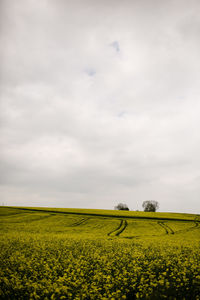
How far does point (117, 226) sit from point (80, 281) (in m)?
32.2

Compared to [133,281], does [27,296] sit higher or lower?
lower

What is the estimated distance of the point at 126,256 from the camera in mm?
15453

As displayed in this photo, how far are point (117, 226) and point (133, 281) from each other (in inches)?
1257

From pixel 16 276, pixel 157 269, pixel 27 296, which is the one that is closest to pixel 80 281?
pixel 27 296

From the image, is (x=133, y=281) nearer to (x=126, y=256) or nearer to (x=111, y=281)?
(x=111, y=281)

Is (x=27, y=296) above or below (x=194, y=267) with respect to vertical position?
below

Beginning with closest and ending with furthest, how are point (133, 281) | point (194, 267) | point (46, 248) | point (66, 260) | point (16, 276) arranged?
point (133, 281) < point (16, 276) < point (194, 267) < point (66, 260) < point (46, 248)

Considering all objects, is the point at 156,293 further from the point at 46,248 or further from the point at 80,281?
the point at 46,248

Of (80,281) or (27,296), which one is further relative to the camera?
(80,281)

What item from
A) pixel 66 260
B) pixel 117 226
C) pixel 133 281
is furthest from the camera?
pixel 117 226

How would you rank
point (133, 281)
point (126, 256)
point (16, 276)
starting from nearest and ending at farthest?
point (133, 281) → point (16, 276) → point (126, 256)

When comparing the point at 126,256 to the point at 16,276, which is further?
the point at 126,256

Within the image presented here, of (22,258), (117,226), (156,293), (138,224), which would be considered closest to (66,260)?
(22,258)

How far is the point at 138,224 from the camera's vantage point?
43844mm
